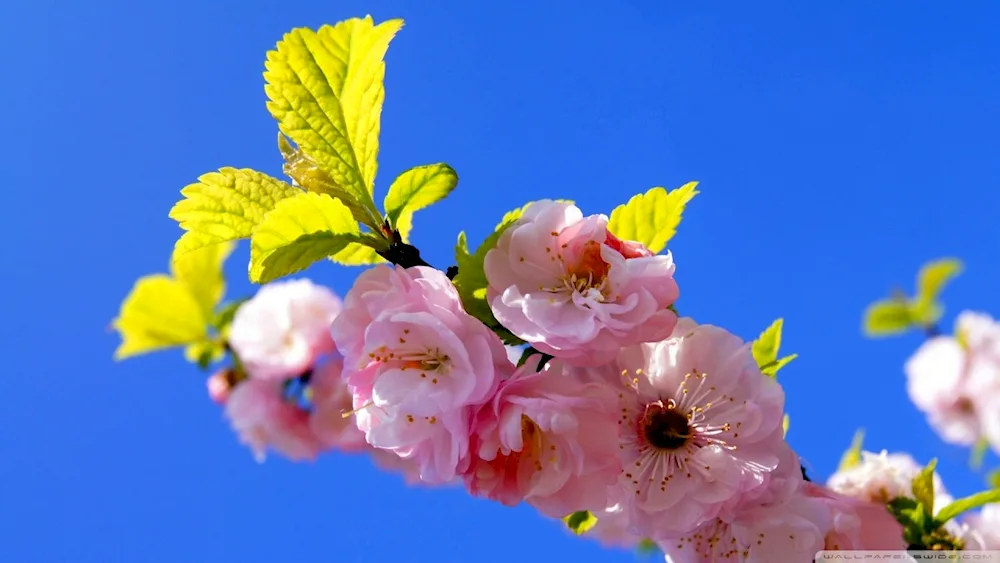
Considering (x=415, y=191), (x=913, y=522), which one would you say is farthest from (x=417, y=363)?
(x=913, y=522)

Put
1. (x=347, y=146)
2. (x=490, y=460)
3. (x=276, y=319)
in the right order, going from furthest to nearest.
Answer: (x=276, y=319), (x=347, y=146), (x=490, y=460)

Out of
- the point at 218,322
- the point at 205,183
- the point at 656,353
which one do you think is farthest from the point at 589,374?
the point at 218,322

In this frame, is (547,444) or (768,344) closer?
(547,444)

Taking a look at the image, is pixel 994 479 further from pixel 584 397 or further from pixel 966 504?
pixel 584 397

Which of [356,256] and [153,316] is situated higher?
[153,316]

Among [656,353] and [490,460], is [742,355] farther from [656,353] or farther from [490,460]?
[490,460]

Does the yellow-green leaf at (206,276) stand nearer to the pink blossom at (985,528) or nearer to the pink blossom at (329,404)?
the pink blossom at (329,404)

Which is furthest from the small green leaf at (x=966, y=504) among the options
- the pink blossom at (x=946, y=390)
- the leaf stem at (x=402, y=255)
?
the pink blossom at (x=946, y=390)
